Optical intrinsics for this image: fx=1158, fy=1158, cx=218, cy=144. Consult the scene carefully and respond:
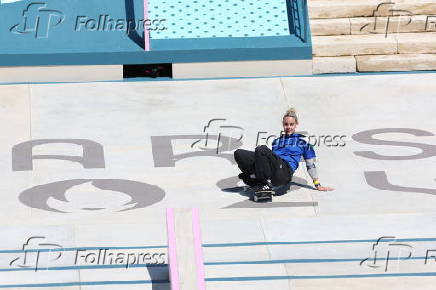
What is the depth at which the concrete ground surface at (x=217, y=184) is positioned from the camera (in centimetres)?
1328

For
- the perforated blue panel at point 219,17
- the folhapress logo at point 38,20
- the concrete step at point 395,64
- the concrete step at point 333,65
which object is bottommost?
the concrete step at point 395,64

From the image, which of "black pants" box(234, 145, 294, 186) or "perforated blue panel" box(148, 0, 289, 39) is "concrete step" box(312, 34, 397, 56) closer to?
"perforated blue panel" box(148, 0, 289, 39)

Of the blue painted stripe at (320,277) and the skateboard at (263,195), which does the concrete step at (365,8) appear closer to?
the skateboard at (263,195)

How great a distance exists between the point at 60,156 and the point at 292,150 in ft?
11.7

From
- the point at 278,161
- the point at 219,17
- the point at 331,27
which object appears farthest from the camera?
the point at 331,27

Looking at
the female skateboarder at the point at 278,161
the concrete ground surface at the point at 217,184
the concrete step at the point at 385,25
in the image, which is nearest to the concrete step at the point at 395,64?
the concrete ground surface at the point at 217,184

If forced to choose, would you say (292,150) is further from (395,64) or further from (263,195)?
(395,64)

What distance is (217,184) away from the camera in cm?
1612

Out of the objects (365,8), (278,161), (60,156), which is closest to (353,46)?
(365,8)

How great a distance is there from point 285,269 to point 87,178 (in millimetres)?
4034

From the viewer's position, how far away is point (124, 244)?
550 inches

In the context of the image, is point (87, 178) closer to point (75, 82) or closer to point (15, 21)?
point (75, 82)

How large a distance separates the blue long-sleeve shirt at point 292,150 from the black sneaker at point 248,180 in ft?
1.57

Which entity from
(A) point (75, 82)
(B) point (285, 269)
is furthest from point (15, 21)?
(B) point (285, 269)
